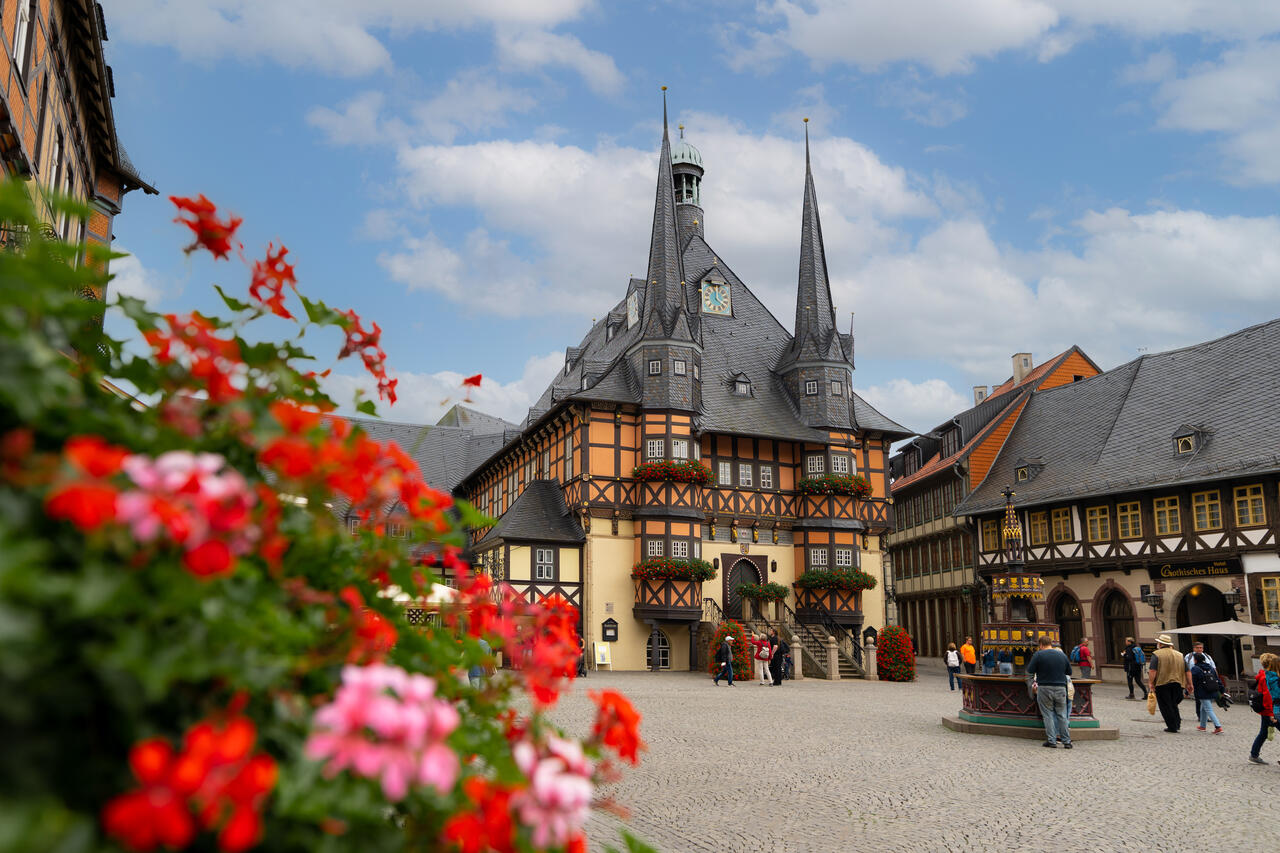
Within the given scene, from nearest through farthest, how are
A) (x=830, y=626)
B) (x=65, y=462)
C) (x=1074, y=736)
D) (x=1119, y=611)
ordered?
(x=65, y=462) → (x=1074, y=736) → (x=1119, y=611) → (x=830, y=626)

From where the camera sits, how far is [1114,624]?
3228 centimetres

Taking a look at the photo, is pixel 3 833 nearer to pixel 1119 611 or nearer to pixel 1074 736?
pixel 1074 736

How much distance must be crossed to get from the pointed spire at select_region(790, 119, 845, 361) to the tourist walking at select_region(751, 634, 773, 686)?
12.5 meters

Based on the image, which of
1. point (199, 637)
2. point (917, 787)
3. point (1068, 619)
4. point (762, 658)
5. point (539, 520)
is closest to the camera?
point (199, 637)

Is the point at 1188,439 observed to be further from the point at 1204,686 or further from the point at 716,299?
the point at 716,299

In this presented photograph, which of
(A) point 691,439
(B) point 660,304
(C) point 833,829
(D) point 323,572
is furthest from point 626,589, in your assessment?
(D) point 323,572

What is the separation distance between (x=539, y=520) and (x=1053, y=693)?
21.2m

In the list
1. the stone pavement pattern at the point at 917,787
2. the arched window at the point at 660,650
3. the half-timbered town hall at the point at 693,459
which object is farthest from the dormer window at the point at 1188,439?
the arched window at the point at 660,650

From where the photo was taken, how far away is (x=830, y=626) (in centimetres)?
3412

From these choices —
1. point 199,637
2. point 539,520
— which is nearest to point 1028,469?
point 539,520

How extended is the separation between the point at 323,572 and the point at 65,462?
2.48ft

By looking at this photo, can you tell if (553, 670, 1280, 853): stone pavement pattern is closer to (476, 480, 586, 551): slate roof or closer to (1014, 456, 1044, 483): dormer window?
(476, 480, 586, 551): slate roof

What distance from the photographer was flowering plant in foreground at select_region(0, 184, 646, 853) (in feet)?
4.18

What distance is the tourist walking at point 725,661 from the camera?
88.2ft
